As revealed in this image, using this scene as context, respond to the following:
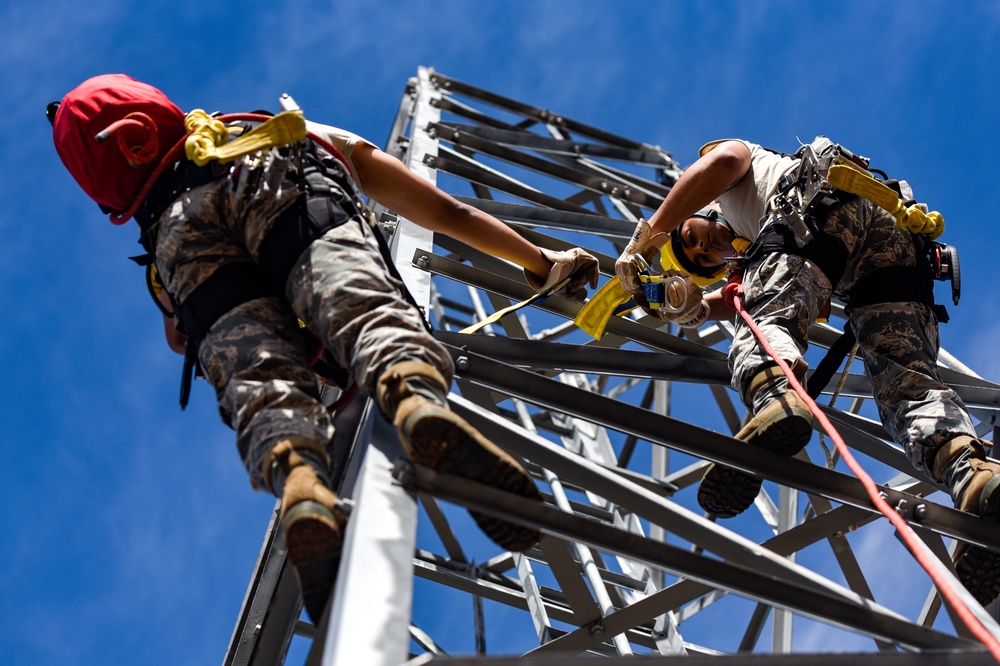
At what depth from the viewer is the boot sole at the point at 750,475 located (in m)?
4.61

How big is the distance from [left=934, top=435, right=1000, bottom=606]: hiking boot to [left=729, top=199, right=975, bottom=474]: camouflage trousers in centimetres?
8

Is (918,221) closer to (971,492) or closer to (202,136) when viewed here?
(971,492)

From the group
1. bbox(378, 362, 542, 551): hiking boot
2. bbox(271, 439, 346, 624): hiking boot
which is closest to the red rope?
bbox(378, 362, 542, 551): hiking boot

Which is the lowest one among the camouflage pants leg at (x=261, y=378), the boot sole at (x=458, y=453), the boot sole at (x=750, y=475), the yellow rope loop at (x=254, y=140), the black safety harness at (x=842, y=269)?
the boot sole at (x=458, y=453)

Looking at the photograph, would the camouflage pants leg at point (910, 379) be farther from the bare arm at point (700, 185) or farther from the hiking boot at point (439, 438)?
the hiking boot at point (439, 438)

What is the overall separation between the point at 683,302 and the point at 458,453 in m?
2.87

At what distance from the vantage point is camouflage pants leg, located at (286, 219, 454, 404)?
371cm

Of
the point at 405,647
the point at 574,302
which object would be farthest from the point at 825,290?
the point at 405,647

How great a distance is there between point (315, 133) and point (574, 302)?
209cm

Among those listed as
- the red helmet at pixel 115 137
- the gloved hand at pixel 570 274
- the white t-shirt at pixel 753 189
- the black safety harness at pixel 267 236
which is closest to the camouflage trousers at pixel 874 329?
the white t-shirt at pixel 753 189

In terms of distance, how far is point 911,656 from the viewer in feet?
11.7

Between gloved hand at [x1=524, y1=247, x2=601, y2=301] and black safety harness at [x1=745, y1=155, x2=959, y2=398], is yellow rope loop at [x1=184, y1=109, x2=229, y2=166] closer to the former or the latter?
gloved hand at [x1=524, y1=247, x2=601, y2=301]

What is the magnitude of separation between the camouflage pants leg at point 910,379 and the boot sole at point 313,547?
2.86 meters

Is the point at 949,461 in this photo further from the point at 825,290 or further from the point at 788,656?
the point at 788,656
